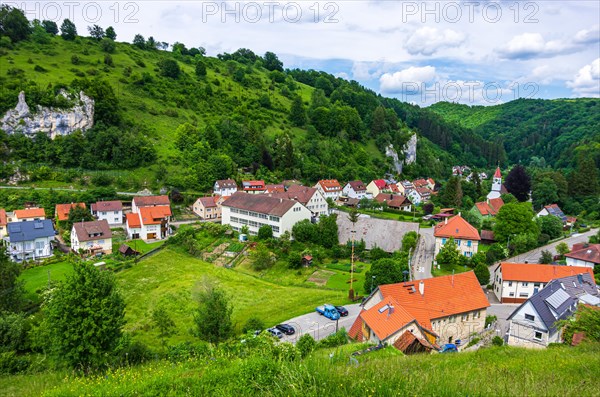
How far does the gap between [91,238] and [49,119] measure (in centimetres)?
3044

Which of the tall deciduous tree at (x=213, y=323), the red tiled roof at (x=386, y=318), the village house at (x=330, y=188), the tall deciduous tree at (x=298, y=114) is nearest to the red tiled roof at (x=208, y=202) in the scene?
the village house at (x=330, y=188)

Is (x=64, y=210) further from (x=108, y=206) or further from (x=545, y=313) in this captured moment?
(x=545, y=313)

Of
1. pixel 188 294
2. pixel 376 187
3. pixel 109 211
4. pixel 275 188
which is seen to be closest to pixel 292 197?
pixel 275 188

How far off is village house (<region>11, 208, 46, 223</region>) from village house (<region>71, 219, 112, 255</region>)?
589 centimetres

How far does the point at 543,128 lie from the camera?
157500 millimetres

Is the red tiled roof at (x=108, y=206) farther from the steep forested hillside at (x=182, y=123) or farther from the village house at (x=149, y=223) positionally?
the steep forested hillside at (x=182, y=123)

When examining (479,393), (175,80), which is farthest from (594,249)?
(175,80)

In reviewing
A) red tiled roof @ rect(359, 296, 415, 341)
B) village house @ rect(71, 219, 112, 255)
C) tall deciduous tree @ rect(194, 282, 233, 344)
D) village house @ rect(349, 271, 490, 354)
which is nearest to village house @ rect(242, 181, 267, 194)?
village house @ rect(71, 219, 112, 255)

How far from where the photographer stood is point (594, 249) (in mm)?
33750

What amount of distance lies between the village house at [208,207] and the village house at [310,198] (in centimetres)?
822

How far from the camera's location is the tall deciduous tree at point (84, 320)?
49.0ft

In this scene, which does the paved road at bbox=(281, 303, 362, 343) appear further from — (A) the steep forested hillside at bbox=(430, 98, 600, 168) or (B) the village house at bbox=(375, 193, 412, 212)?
(A) the steep forested hillside at bbox=(430, 98, 600, 168)

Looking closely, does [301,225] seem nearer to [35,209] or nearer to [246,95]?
[35,209]

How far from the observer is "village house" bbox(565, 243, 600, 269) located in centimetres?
3303
